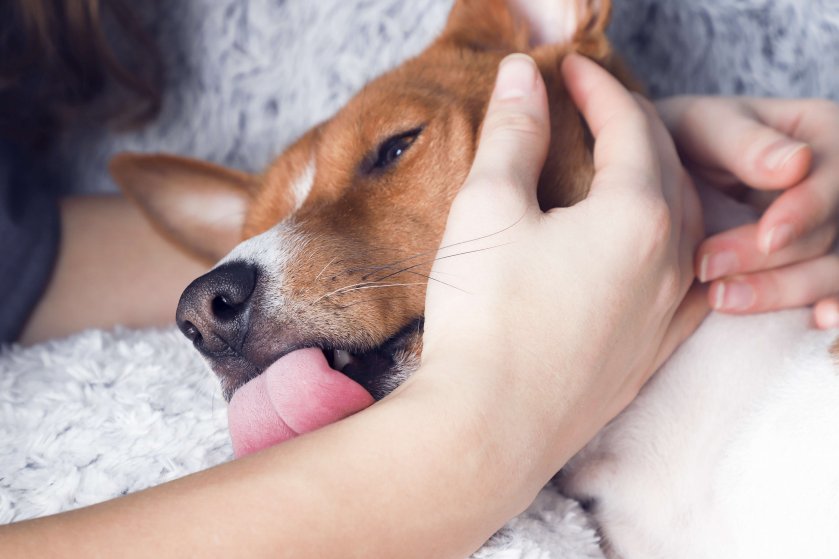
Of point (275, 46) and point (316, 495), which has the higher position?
point (275, 46)

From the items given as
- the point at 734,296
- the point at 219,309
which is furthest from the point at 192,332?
the point at 734,296

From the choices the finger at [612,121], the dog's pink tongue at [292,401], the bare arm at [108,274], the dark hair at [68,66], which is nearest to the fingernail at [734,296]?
the finger at [612,121]

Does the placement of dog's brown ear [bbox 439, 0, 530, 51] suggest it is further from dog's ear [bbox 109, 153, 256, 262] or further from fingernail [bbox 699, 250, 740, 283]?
fingernail [bbox 699, 250, 740, 283]

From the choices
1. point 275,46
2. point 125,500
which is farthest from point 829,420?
point 275,46

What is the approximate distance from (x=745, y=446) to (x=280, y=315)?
0.74 m

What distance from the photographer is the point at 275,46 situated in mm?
2279

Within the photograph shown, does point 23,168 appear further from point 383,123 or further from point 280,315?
point 280,315

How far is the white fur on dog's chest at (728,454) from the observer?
1134mm

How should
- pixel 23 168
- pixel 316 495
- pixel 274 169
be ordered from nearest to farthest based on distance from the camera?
1. pixel 316 495
2. pixel 274 169
3. pixel 23 168

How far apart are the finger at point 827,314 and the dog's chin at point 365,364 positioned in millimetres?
686

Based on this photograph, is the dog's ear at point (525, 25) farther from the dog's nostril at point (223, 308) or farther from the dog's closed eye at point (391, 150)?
the dog's nostril at point (223, 308)

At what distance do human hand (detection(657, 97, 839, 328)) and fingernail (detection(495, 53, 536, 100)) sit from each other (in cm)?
41

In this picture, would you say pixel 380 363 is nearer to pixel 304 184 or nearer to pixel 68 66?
pixel 304 184

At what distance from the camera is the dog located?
1.15 metres
